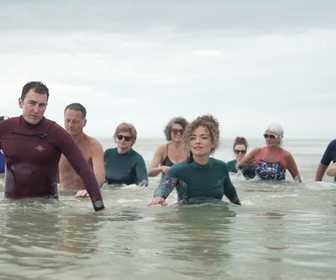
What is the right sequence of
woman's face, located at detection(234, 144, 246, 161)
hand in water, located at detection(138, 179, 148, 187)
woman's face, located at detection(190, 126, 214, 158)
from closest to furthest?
woman's face, located at detection(190, 126, 214, 158) < hand in water, located at detection(138, 179, 148, 187) < woman's face, located at detection(234, 144, 246, 161)

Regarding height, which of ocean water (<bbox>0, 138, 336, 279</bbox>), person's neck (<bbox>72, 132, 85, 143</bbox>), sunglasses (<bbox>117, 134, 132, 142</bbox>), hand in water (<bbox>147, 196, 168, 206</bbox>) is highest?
sunglasses (<bbox>117, 134, 132, 142</bbox>)

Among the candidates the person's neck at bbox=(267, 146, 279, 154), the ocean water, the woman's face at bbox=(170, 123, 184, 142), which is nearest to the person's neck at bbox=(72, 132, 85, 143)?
the ocean water

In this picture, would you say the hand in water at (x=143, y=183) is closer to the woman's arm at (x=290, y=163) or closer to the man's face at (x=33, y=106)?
the woman's arm at (x=290, y=163)

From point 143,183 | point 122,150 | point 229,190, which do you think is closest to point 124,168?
point 122,150

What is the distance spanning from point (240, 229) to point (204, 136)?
1566mm

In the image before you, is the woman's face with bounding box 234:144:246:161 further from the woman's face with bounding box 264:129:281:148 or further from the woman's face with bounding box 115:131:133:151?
the woman's face with bounding box 115:131:133:151

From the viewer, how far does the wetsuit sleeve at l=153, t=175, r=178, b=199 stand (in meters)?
7.98

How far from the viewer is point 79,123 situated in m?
10.7

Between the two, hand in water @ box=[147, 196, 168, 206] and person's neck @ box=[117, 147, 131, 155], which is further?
person's neck @ box=[117, 147, 131, 155]

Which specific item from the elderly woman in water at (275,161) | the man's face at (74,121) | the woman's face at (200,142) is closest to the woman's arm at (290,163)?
the elderly woman in water at (275,161)

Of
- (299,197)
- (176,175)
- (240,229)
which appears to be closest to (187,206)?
(176,175)

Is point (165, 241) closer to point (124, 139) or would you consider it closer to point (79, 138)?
point (79, 138)

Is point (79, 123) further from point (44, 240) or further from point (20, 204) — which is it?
point (44, 240)

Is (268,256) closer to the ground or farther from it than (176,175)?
closer to the ground
